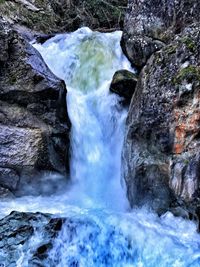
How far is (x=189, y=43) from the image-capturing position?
614 centimetres

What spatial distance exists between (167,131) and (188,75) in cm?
87

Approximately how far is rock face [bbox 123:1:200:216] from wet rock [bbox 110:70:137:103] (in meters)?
1.18

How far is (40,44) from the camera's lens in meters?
10.6

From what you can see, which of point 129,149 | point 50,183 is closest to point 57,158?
point 50,183

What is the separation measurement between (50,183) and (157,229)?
115 inches

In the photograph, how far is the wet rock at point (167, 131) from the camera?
5.45 metres

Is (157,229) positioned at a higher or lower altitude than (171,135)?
lower

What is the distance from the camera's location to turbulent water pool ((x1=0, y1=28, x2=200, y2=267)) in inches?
189

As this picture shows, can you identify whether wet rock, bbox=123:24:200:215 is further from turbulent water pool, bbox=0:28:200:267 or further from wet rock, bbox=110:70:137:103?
wet rock, bbox=110:70:137:103

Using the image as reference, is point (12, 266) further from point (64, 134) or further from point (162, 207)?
point (64, 134)

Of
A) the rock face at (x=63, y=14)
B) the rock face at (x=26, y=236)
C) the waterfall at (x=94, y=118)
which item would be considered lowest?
the rock face at (x=26, y=236)

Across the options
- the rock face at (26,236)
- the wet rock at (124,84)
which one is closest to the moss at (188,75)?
the wet rock at (124,84)

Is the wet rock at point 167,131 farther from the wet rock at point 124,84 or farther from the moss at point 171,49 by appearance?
the wet rock at point 124,84

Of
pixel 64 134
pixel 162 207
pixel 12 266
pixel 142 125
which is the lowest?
pixel 12 266
